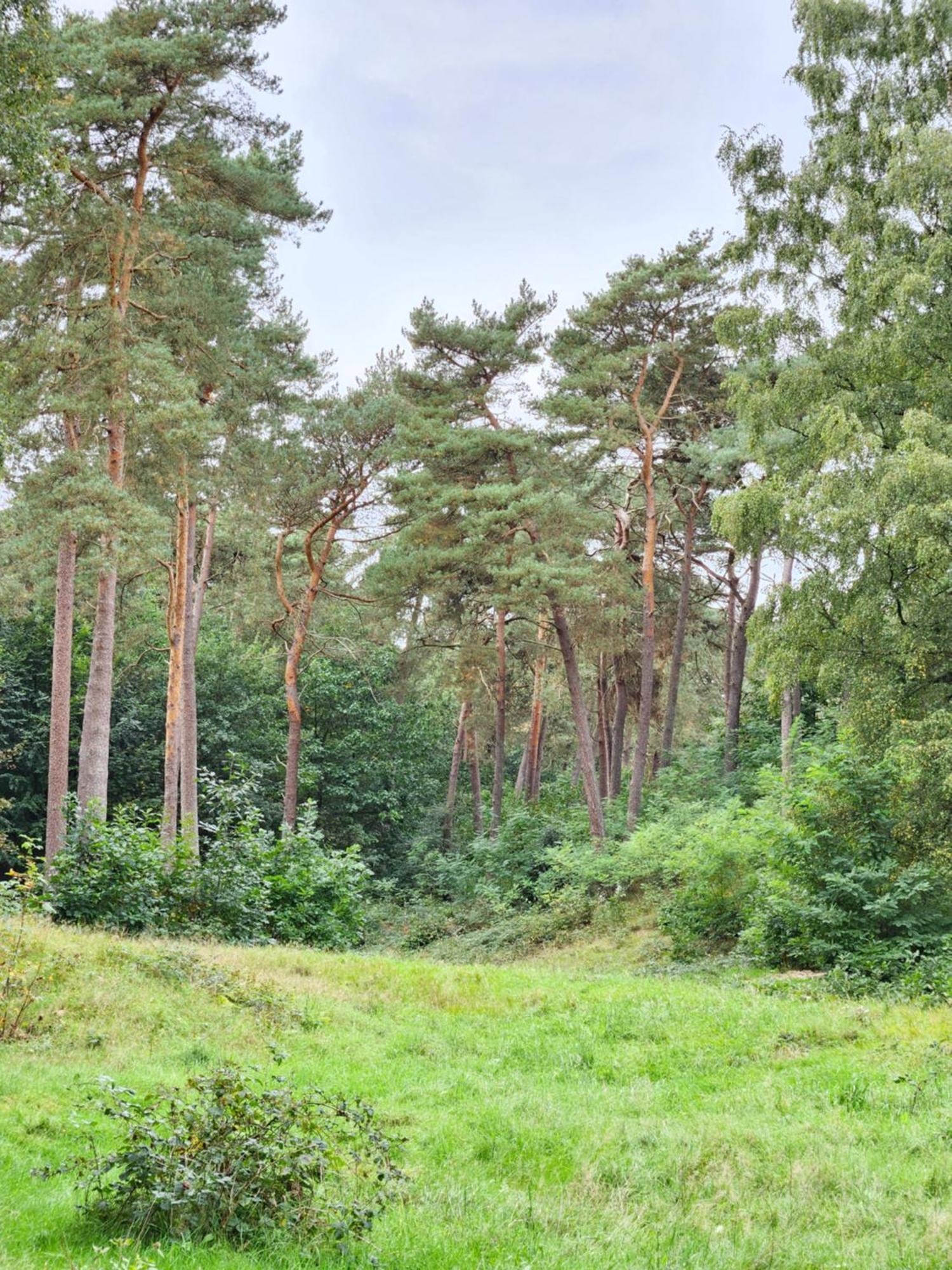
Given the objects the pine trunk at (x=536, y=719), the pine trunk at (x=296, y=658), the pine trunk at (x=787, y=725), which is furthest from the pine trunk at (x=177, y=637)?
the pine trunk at (x=536, y=719)

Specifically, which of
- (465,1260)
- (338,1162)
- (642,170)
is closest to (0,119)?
(338,1162)

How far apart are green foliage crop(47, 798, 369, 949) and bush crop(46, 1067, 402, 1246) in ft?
26.5

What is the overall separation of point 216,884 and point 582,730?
12.3 meters

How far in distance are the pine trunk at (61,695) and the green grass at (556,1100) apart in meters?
7.75

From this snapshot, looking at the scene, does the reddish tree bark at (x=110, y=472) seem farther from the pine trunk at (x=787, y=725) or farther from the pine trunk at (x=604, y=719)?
the pine trunk at (x=604, y=719)

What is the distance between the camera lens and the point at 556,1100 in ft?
23.4

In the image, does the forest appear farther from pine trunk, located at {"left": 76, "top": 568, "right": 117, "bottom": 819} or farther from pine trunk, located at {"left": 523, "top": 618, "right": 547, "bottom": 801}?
pine trunk, located at {"left": 523, "top": 618, "right": 547, "bottom": 801}

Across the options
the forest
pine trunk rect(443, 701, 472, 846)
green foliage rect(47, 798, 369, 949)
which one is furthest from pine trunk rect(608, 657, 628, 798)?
green foliage rect(47, 798, 369, 949)

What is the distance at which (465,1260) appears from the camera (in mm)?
4117

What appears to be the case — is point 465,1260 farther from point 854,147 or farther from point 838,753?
point 854,147

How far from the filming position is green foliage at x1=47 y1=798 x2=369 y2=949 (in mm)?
13180

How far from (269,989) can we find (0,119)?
28.9 ft

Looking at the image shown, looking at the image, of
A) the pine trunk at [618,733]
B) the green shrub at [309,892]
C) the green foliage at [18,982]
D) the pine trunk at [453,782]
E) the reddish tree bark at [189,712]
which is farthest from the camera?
the pine trunk at [453,782]

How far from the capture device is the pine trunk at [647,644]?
24.3 m
